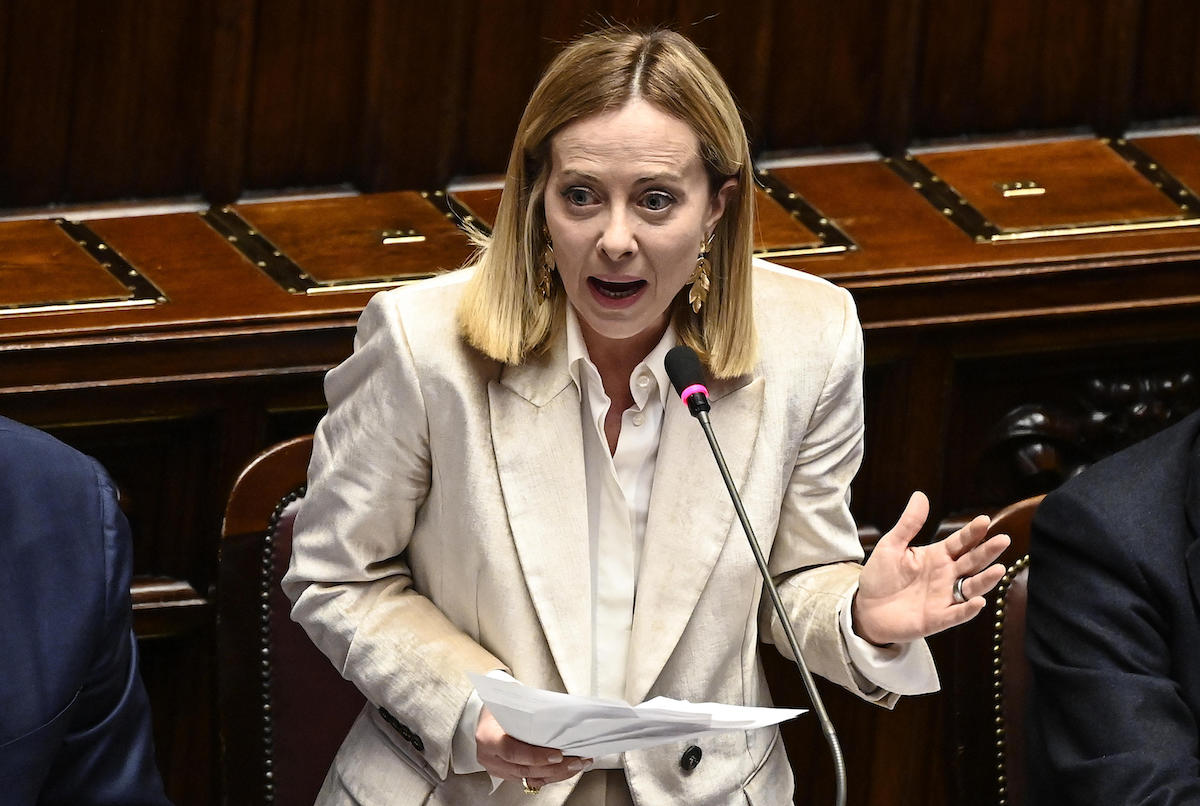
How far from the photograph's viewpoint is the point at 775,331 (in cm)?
242

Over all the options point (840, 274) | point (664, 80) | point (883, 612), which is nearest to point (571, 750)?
point (883, 612)

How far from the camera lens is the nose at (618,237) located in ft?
7.29

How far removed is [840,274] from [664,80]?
84 cm

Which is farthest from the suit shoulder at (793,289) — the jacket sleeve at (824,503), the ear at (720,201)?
the ear at (720,201)

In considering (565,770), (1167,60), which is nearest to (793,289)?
(565,770)

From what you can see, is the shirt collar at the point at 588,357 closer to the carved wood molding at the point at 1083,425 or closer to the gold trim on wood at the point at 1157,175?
the carved wood molding at the point at 1083,425

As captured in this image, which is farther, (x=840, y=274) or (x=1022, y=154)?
(x=1022, y=154)

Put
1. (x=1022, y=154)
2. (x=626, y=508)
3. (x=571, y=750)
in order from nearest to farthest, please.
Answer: (x=571, y=750) < (x=626, y=508) < (x=1022, y=154)

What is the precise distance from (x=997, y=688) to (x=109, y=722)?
1134mm

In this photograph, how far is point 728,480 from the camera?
1.92 m

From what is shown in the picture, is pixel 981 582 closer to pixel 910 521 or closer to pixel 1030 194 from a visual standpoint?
pixel 910 521

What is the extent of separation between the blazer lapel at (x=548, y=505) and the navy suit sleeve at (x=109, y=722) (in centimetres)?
44

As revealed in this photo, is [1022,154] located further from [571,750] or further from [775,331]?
[571,750]

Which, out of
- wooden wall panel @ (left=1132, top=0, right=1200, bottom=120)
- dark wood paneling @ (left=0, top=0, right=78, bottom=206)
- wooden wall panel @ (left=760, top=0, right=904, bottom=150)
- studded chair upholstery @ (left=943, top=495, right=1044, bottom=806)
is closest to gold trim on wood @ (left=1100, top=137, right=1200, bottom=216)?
wooden wall panel @ (left=1132, top=0, right=1200, bottom=120)
